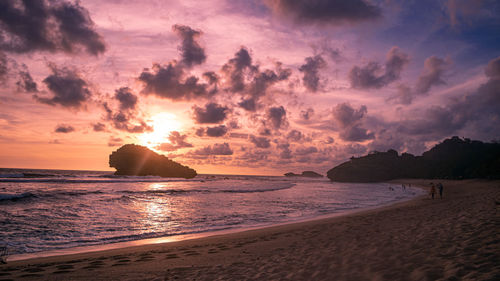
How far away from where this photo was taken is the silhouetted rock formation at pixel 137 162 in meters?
107

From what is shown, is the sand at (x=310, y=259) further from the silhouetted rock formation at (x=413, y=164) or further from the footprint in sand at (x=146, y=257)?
the silhouetted rock formation at (x=413, y=164)

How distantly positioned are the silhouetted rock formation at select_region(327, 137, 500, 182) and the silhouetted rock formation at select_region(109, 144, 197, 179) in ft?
357

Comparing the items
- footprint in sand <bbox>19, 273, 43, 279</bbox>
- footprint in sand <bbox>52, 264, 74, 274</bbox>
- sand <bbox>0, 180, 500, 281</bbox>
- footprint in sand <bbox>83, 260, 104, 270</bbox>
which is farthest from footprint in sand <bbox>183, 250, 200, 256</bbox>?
footprint in sand <bbox>19, 273, 43, 279</bbox>

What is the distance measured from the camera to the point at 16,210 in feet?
65.2

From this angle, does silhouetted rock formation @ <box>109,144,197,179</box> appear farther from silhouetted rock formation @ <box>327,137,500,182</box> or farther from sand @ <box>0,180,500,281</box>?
silhouetted rock formation @ <box>327,137,500,182</box>

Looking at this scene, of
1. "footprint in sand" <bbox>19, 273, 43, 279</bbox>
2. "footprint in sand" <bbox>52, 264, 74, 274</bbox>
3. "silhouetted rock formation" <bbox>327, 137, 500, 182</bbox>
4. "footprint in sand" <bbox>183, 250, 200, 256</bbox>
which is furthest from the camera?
"silhouetted rock formation" <bbox>327, 137, 500, 182</bbox>

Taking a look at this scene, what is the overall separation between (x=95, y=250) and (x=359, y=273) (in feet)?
33.5

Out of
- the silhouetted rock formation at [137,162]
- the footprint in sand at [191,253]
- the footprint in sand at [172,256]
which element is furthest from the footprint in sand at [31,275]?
the silhouetted rock formation at [137,162]

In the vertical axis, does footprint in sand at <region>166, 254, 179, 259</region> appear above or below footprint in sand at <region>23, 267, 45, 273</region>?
below

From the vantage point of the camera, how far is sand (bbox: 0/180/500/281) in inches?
252

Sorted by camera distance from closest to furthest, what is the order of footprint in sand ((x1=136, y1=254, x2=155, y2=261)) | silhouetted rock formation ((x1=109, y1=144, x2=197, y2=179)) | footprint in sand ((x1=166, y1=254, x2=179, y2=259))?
footprint in sand ((x1=136, y1=254, x2=155, y2=261)), footprint in sand ((x1=166, y1=254, x2=179, y2=259)), silhouetted rock formation ((x1=109, y1=144, x2=197, y2=179))

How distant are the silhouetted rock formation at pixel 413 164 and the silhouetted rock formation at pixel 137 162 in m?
109

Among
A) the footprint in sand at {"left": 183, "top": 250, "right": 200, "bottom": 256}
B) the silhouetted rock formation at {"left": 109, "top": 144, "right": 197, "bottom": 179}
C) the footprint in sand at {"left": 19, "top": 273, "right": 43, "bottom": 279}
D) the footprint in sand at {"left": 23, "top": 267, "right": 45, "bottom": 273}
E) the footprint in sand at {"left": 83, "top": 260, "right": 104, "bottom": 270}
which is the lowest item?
the footprint in sand at {"left": 183, "top": 250, "right": 200, "bottom": 256}

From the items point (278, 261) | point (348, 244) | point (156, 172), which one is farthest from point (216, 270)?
point (156, 172)
